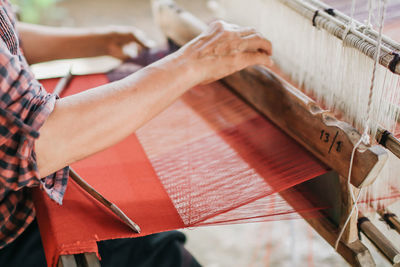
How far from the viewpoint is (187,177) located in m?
1.11

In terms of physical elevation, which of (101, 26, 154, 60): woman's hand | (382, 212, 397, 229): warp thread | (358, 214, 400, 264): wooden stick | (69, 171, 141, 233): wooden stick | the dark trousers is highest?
(101, 26, 154, 60): woman's hand

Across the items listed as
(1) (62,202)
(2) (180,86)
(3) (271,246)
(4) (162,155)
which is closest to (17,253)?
(1) (62,202)

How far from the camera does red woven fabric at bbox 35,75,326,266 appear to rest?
36.5 inches

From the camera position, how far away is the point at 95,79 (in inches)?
61.6

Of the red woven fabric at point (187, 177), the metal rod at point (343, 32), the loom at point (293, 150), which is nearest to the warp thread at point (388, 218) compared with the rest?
the loom at point (293, 150)

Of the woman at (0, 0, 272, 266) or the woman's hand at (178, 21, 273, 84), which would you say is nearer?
the woman at (0, 0, 272, 266)

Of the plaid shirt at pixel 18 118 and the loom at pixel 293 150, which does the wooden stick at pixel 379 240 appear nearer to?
the loom at pixel 293 150

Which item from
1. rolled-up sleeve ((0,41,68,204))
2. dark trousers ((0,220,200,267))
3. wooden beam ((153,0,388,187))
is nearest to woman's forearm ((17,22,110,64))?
wooden beam ((153,0,388,187))

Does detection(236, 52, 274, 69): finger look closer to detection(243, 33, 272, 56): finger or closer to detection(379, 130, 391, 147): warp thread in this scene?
detection(243, 33, 272, 56): finger

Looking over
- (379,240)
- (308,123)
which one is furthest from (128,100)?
(379,240)

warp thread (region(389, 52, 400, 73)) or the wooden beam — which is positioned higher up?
warp thread (region(389, 52, 400, 73))

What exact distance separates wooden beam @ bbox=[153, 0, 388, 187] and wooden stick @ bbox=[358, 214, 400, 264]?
199mm

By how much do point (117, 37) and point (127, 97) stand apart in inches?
33.9

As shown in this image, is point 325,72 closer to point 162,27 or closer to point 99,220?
point 99,220
